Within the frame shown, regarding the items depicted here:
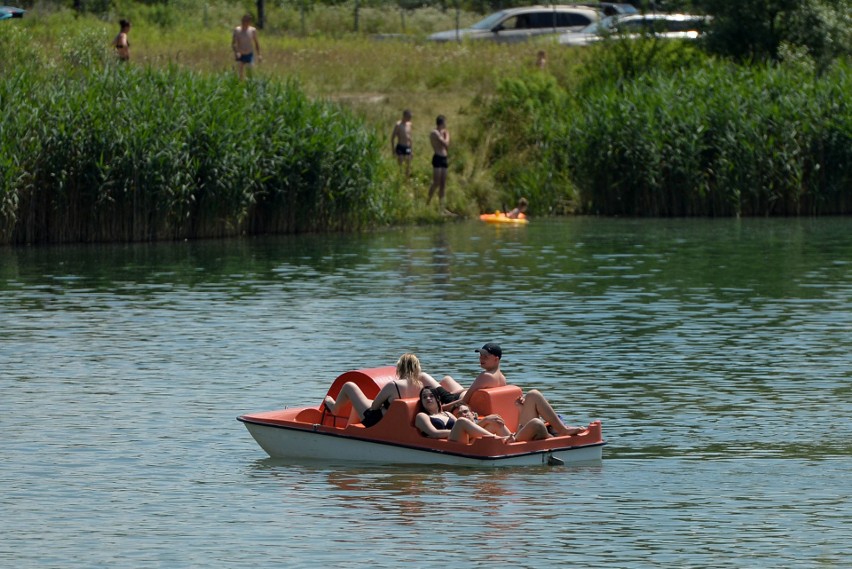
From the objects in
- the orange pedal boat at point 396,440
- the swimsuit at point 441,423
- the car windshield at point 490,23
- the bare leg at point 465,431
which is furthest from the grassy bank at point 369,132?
the bare leg at point 465,431

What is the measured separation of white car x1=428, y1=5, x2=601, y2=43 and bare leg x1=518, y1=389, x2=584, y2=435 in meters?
48.1

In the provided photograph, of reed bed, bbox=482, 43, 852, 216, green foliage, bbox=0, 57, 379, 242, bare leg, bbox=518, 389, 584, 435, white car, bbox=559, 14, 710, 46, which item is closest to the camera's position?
bare leg, bbox=518, 389, 584, 435

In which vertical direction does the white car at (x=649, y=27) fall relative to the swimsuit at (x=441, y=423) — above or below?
above

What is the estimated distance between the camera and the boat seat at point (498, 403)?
16531 millimetres

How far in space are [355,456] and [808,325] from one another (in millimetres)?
11435

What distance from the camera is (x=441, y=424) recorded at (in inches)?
642

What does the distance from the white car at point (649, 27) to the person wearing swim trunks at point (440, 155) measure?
1018 centimetres

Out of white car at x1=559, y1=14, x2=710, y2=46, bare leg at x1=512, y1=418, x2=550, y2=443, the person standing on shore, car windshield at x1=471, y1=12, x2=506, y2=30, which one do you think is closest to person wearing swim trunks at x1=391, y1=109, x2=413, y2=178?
the person standing on shore

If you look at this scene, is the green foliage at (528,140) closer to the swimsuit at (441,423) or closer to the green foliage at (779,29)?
the green foliage at (779,29)

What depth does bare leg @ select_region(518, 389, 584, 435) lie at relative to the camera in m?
16.2

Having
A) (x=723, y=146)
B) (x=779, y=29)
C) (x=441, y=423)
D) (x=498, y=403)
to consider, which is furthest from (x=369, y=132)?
(x=441, y=423)

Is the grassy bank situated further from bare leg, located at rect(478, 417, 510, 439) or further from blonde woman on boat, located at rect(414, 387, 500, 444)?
bare leg, located at rect(478, 417, 510, 439)

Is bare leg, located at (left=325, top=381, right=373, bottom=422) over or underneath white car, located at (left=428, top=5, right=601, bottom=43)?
underneath

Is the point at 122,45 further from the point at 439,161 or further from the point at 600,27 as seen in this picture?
the point at 600,27
